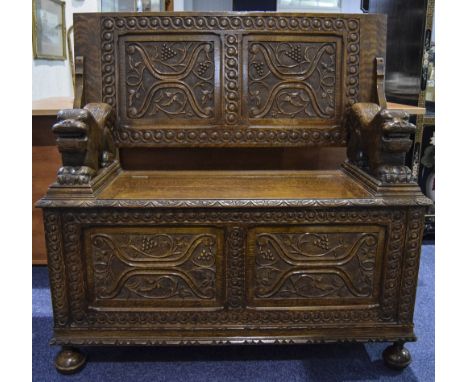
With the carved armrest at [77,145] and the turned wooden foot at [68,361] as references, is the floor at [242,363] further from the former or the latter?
the carved armrest at [77,145]

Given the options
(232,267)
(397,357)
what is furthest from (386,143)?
(397,357)

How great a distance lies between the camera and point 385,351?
1.74 metres

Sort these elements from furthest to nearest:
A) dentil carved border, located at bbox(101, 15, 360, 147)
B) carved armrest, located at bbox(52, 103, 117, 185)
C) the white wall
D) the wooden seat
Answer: the white wall
dentil carved border, located at bbox(101, 15, 360, 147)
the wooden seat
carved armrest, located at bbox(52, 103, 117, 185)

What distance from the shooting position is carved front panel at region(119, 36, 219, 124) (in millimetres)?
1896

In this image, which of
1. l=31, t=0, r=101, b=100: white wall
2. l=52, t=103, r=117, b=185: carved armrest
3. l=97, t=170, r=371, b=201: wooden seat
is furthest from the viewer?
l=31, t=0, r=101, b=100: white wall

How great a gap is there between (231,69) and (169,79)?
262mm

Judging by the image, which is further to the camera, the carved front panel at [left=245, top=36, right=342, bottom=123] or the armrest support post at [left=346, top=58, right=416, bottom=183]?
the carved front panel at [left=245, top=36, right=342, bottom=123]

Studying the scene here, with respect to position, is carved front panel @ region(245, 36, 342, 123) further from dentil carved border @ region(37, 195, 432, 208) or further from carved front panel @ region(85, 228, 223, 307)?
carved front panel @ region(85, 228, 223, 307)

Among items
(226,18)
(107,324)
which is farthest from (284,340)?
(226,18)

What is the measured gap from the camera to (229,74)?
191 centimetres

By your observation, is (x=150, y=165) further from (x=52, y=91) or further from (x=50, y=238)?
(x=52, y=91)

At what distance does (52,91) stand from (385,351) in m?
2.48

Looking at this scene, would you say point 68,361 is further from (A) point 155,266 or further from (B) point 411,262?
(B) point 411,262

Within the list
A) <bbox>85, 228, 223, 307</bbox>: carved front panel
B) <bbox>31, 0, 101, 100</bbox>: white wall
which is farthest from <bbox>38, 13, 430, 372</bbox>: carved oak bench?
<bbox>31, 0, 101, 100</bbox>: white wall
